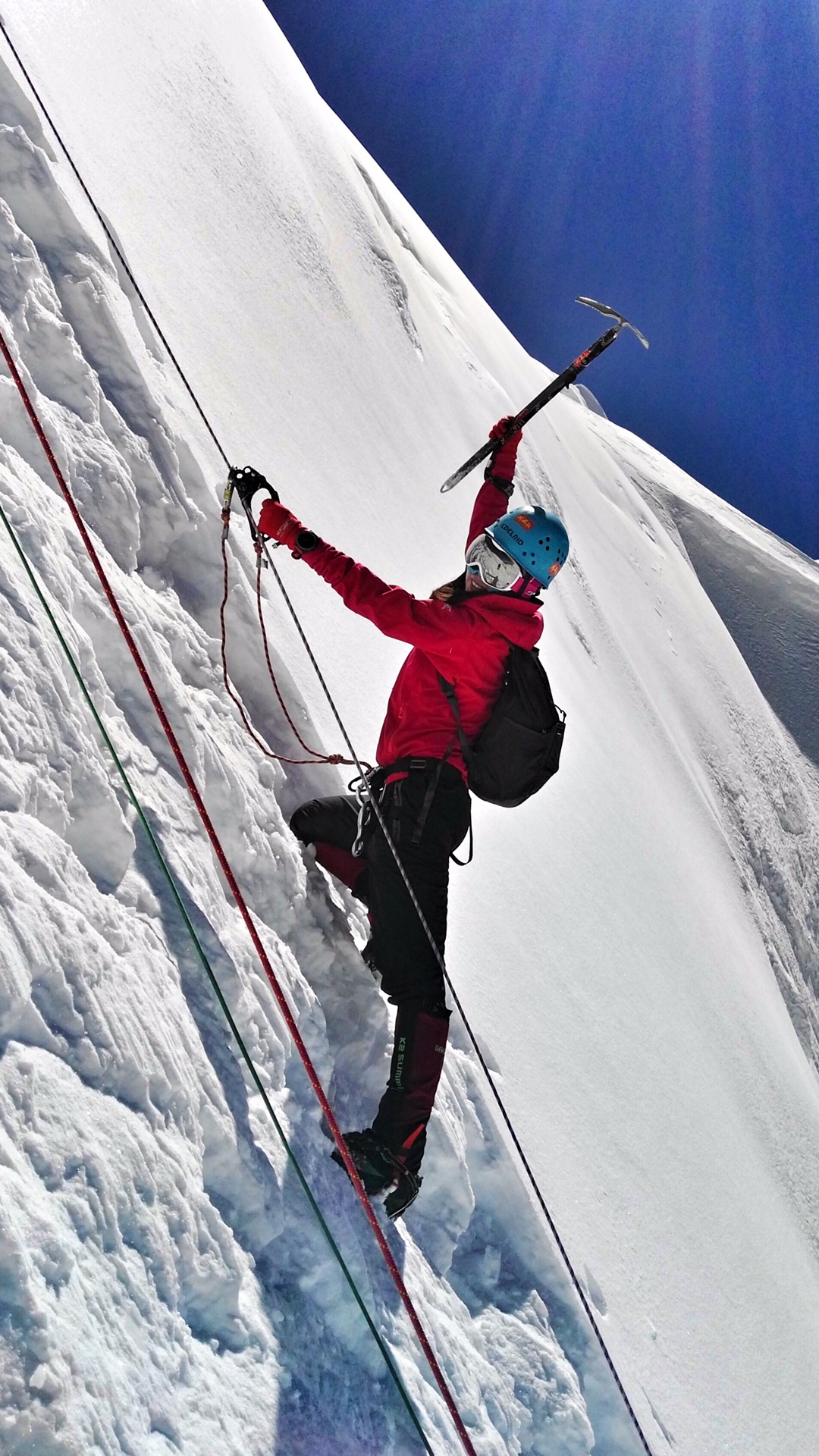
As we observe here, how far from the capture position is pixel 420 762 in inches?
136

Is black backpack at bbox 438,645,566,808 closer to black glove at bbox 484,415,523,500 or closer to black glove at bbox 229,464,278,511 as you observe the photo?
black glove at bbox 229,464,278,511

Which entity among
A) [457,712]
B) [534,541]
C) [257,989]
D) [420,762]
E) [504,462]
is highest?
[504,462]

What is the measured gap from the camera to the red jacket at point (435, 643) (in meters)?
3.24

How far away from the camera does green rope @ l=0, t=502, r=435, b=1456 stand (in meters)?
2.49

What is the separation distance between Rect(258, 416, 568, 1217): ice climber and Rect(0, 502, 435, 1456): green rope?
45cm

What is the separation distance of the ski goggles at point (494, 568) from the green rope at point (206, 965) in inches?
52.1

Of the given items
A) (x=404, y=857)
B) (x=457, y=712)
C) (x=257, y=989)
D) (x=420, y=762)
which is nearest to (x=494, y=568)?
(x=457, y=712)

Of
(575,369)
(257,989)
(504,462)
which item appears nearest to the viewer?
(257,989)

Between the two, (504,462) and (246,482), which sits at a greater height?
(504,462)

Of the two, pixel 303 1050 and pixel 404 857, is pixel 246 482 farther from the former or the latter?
pixel 303 1050

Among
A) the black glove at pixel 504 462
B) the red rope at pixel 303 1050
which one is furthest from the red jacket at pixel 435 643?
the black glove at pixel 504 462

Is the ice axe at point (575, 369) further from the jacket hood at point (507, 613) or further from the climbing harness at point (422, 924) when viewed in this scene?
the jacket hood at point (507, 613)

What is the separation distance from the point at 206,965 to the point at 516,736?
1310 mm

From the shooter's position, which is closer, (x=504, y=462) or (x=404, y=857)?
(x=404, y=857)
